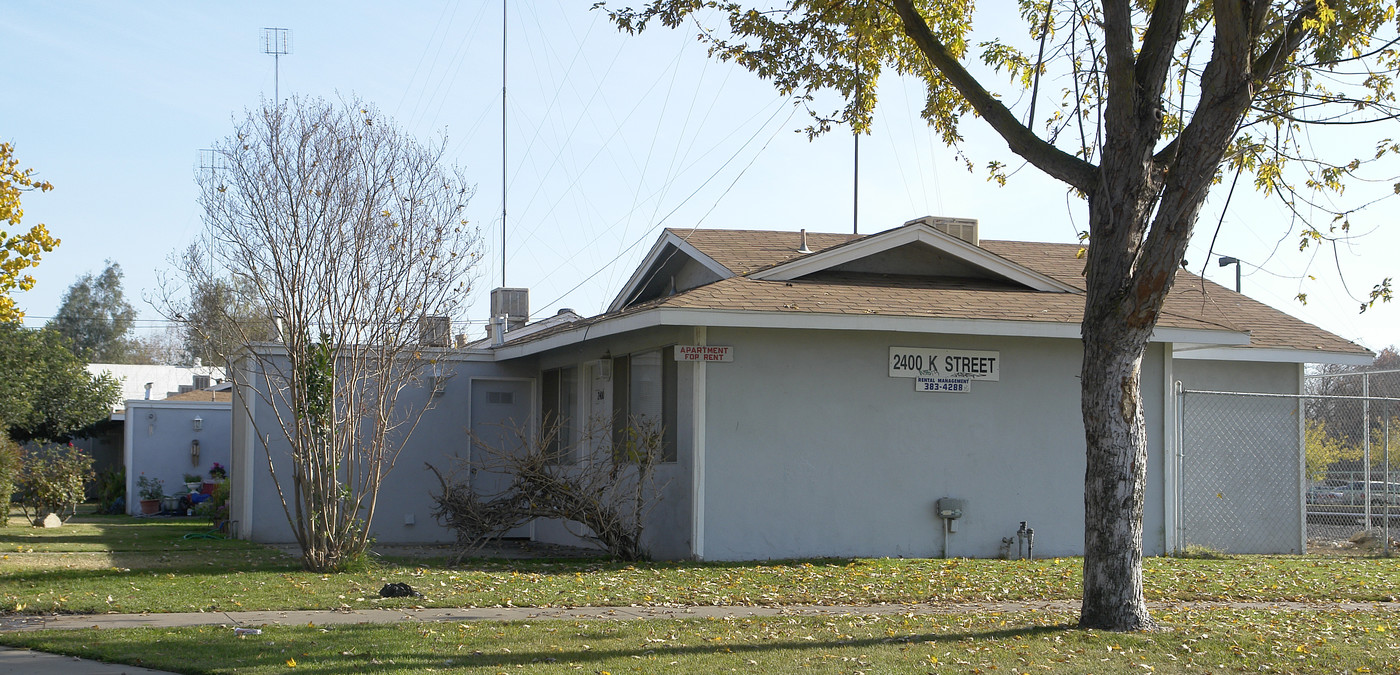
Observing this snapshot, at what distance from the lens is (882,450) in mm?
13312

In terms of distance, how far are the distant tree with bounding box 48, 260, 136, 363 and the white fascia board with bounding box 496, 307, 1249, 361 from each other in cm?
6517

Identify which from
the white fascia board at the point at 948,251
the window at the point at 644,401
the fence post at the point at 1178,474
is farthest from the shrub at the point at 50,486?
the fence post at the point at 1178,474

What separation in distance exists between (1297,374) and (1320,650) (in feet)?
28.7

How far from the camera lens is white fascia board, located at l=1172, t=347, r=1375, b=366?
1489cm

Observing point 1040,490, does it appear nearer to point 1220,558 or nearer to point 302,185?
point 1220,558

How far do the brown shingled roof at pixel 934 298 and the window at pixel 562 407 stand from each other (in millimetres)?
1112

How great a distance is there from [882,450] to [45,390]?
24.2 m

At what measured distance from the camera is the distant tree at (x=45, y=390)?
93.0 feet

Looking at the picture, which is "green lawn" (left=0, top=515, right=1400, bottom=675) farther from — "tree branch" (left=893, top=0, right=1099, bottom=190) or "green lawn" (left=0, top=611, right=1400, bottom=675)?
"tree branch" (left=893, top=0, right=1099, bottom=190)

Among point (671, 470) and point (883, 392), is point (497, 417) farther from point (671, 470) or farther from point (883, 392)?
point (883, 392)

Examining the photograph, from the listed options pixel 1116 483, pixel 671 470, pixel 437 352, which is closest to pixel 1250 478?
pixel 671 470

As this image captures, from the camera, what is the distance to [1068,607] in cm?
955

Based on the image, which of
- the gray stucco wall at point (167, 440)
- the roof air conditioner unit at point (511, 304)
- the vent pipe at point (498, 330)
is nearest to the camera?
the vent pipe at point (498, 330)

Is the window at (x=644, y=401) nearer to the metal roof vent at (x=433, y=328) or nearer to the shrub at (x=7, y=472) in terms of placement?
the metal roof vent at (x=433, y=328)
